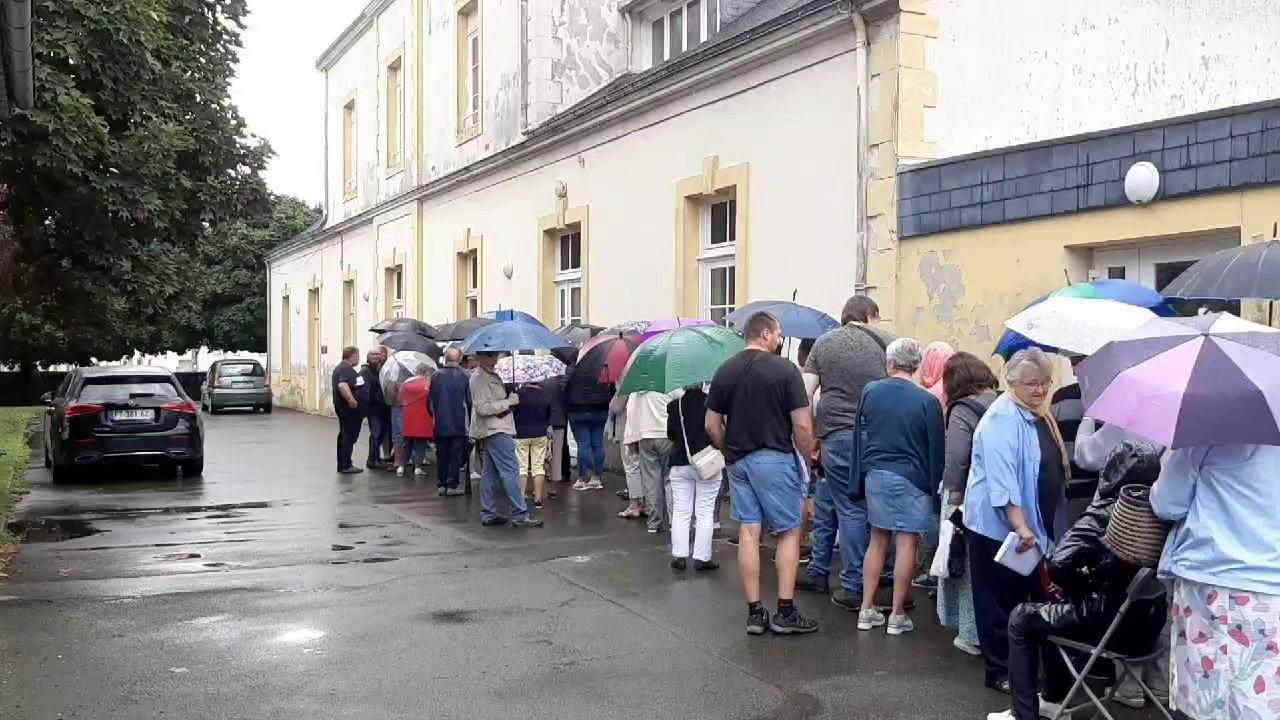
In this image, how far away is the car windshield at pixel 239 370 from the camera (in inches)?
1336

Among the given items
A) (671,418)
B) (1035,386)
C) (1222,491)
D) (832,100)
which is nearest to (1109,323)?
(1035,386)

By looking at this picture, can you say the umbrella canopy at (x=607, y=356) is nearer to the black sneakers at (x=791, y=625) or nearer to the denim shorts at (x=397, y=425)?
the denim shorts at (x=397, y=425)

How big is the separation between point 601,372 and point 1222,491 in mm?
8358

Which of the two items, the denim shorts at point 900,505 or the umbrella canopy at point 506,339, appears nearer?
the denim shorts at point 900,505

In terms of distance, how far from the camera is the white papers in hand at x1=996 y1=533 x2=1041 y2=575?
5453mm

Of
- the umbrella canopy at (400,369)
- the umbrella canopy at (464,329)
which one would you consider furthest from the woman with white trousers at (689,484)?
the umbrella canopy at (400,369)

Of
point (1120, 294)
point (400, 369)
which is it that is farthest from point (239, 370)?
point (1120, 294)

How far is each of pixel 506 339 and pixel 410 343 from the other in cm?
579

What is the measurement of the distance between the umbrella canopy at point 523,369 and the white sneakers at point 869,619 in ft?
16.0

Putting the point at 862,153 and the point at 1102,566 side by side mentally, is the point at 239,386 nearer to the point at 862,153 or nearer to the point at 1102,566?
the point at 862,153

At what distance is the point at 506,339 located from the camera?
443 inches

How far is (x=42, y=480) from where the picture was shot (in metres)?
15.9

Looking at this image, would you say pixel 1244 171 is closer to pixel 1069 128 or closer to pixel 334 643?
pixel 1069 128

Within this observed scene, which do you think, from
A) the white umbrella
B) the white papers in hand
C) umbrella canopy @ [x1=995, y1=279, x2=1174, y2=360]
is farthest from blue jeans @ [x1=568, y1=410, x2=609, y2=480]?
the white papers in hand
